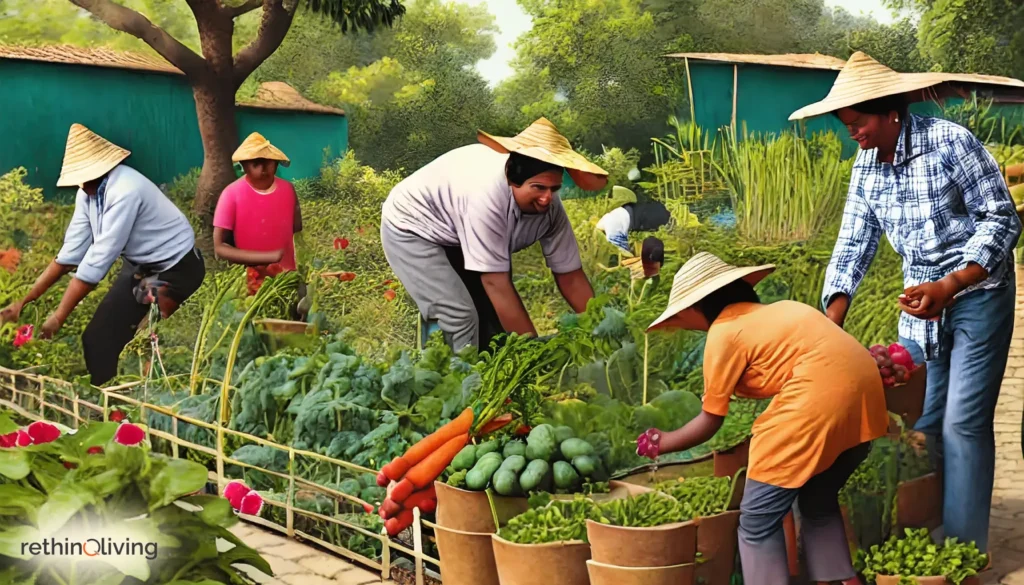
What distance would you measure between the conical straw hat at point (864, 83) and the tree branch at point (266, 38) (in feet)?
9.94

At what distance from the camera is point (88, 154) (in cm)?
692

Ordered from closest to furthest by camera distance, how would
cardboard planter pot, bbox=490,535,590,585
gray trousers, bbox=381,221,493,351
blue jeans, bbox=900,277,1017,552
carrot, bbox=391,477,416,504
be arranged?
1. cardboard planter pot, bbox=490,535,590,585
2. blue jeans, bbox=900,277,1017,552
3. carrot, bbox=391,477,416,504
4. gray trousers, bbox=381,221,493,351

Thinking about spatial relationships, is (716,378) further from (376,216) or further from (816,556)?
(376,216)

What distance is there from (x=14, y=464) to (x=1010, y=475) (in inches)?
164

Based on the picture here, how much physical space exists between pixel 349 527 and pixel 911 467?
2645 millimetres

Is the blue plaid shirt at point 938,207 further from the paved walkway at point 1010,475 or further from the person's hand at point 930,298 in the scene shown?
the paved walkway at point 1010,475

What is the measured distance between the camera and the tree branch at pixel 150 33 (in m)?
6.74

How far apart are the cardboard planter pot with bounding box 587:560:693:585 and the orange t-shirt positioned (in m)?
0.46

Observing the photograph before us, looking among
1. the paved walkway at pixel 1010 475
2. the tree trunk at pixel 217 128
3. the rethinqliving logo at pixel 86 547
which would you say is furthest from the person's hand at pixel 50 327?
the paved walkway at pixel 1010 475

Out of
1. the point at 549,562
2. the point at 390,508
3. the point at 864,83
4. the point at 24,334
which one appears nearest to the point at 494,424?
the point at 390,508

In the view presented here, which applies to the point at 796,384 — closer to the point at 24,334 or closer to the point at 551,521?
the point at 551,521

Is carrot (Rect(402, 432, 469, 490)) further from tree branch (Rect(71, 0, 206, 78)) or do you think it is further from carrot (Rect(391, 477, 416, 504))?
tree branch (Rect(71, 0, 206, 78))

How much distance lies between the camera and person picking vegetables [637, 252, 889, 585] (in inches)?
173

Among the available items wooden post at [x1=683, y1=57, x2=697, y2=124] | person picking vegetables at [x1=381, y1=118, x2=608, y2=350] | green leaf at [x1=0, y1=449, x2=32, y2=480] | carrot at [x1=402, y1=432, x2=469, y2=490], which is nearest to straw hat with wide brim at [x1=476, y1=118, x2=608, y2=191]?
person picking vegetables at [x1=381, y1=118, x2=608, y2=350]
